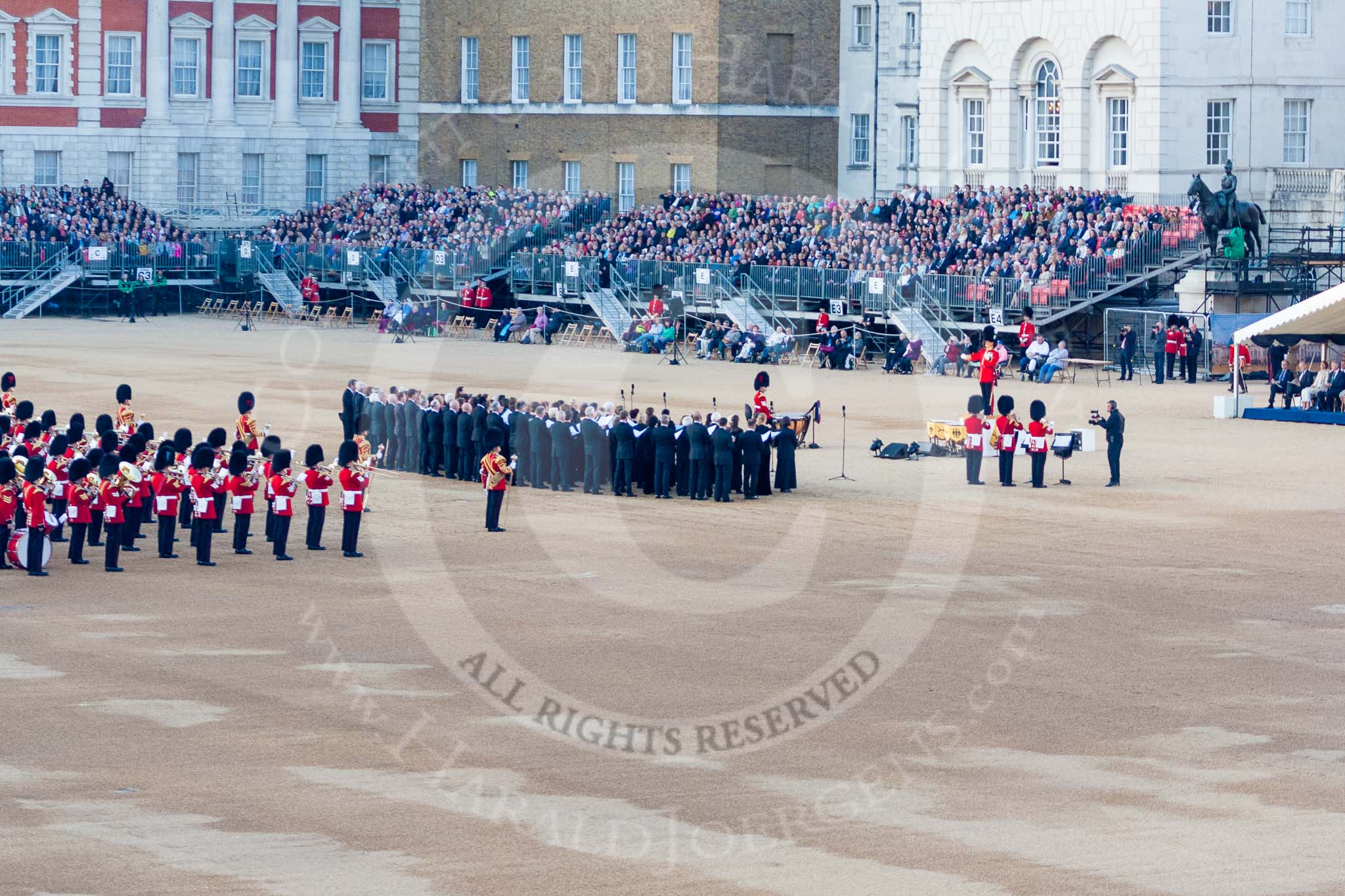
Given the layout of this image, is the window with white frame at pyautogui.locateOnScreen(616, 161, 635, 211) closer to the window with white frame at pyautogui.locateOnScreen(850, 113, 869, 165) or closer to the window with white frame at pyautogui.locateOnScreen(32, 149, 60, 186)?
the window with white frame at pyautogui.locateOnScreen(850, 113, 869, 165)

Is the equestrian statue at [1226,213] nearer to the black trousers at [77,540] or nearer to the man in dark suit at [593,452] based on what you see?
the man in dark suit at [593,452]

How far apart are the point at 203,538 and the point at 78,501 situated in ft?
4.87

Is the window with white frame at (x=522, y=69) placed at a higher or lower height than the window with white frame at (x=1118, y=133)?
higher

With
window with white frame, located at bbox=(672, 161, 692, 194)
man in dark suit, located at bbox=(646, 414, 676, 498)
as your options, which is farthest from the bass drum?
window with white frame, located at bbox=(672, 161, 692, 194)

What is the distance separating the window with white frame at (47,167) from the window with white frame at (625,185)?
18.6 m

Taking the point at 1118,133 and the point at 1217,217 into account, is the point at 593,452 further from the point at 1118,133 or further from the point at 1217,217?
the point at 1118,133

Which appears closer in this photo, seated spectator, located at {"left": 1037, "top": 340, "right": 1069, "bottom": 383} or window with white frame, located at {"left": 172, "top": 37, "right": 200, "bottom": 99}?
seated spectator, located at {"left": 1037, "top": 340, "right": 1069, "bottom": 383}

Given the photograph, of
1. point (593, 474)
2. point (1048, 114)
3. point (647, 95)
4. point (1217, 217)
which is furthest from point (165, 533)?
point (647, 95)

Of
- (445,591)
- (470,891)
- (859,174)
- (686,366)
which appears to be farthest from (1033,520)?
(859,174)

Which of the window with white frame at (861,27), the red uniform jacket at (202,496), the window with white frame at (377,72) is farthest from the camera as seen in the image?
the window with white frame at (377,72)

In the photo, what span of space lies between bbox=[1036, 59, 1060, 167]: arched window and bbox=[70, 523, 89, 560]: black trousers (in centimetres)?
3869

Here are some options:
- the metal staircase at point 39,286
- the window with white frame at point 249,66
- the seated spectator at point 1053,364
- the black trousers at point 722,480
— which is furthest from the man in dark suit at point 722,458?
the window with white frame at point 249,66

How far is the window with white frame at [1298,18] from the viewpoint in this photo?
2269 inches

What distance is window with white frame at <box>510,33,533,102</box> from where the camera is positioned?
74625mm
